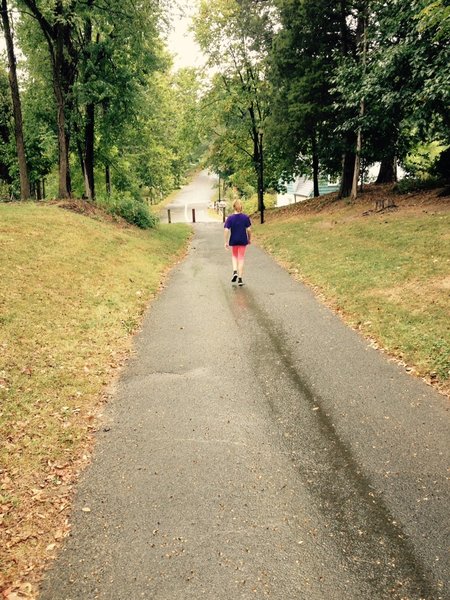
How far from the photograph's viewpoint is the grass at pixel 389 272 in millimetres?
6430

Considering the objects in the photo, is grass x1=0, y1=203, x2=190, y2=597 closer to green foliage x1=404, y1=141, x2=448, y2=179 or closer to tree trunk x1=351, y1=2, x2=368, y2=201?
tree trunk x1=351, y1=2, x2=368, y2=201

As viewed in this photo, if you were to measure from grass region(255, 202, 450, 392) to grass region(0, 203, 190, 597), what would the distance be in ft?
14.7

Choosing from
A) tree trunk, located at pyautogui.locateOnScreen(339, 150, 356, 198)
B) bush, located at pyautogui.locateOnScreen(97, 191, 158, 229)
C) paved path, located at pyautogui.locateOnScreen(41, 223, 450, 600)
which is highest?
tree trunk, located at pyautogui.locateOnScreen(339, 150, 356, 198)

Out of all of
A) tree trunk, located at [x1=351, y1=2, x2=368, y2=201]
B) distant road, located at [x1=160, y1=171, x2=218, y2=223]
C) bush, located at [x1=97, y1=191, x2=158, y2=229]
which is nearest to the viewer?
tree trunk, located at [x1=351, y1=2, x2=368, y2=201]

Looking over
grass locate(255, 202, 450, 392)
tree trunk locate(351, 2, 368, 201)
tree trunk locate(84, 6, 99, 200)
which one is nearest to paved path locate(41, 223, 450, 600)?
grass locate(255, 202, 450, 392)

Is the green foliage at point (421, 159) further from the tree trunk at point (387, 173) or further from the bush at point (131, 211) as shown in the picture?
the bush at point (131, 211)

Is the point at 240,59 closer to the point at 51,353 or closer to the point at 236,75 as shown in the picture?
the point at 236,75

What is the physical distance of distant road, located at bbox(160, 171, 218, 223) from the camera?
53150mm

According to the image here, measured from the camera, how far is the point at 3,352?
6277 mm

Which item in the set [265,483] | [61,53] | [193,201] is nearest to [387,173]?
[61,53]

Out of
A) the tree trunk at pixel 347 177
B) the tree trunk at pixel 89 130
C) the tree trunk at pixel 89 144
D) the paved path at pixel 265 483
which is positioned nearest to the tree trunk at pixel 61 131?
the tree trunk at pixel 89 130

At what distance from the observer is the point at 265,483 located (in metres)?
3.76

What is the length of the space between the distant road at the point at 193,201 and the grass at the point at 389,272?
112 ft

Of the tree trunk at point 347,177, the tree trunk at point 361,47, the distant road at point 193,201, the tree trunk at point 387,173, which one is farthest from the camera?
the distant road at point 193,201
